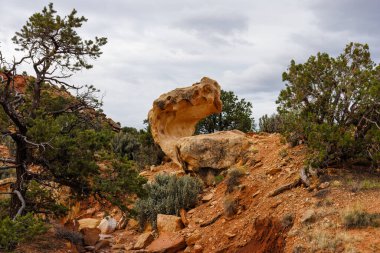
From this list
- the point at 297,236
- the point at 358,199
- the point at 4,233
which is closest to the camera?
the point at 4,233

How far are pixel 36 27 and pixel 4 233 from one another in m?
4.48

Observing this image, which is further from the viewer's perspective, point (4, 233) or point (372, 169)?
point (372, 169)

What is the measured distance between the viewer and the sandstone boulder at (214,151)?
40.2 ft

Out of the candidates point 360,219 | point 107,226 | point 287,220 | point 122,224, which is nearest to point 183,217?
point 122,224

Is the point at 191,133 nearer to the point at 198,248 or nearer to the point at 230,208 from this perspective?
the point at 230,208

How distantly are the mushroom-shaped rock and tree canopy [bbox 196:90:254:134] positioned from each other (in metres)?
4.02

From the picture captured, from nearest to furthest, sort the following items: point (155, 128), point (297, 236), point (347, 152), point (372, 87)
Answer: point (297, 236)
point (372, 87)
point (347, 152)
point (155, 128)

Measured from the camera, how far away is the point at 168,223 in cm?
965

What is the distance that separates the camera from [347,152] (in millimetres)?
8812

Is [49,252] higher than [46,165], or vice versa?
[46,165]

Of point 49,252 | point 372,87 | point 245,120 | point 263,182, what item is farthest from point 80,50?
point 245,120

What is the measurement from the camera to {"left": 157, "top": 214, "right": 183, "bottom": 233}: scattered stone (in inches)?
376

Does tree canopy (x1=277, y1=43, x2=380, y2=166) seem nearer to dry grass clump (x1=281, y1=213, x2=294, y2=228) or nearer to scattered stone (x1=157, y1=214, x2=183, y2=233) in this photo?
dry grass clump (x1=281, y1=213, x2=294, y2=228)

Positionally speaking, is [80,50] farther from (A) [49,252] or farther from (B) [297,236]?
(B) [297,236]
